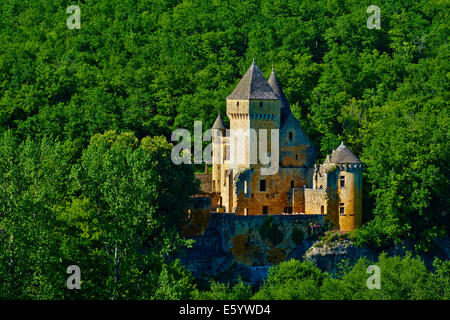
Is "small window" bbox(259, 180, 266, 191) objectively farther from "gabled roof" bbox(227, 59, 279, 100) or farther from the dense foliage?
the dense foliage

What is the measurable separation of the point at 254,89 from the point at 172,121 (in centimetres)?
1818

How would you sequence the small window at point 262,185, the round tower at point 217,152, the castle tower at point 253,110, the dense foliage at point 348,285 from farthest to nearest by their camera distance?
1. the round tower at point 217,152
2. the small window at point 262,185
3. the castle tower at point 253,110
4. the dense foliage at point 348,285

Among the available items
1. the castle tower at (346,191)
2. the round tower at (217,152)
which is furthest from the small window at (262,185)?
the castle tower at (346,191)

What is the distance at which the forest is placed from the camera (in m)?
69.8

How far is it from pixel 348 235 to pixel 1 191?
23.7 metres

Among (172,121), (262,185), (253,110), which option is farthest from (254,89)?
(172,121)

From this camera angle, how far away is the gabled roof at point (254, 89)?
84688 millimetres

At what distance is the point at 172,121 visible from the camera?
10212 centimetres

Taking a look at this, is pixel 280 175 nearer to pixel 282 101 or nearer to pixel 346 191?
pixel 346 191

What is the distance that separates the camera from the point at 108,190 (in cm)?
7125

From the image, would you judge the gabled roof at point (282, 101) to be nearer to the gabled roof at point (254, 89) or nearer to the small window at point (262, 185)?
the gabled roof at point (254, 89)
